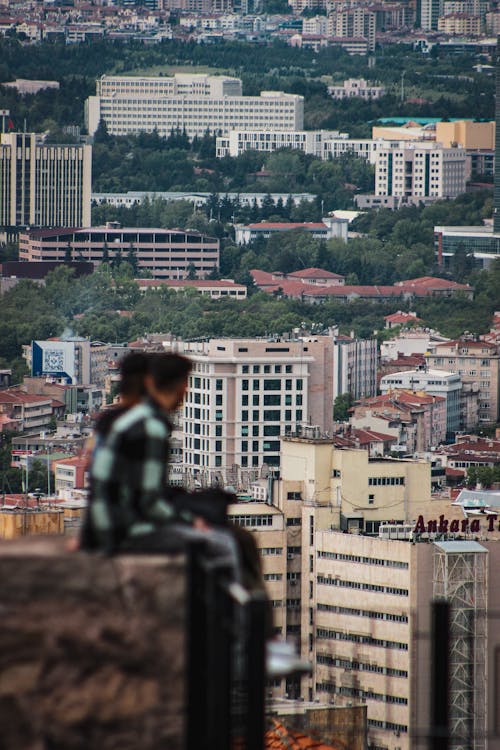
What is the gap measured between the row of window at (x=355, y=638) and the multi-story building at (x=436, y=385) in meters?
23.0

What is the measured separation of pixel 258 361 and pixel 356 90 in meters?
55.4

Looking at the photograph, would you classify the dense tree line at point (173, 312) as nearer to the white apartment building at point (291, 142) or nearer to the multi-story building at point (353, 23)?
the white apartment building at point (291, 142)

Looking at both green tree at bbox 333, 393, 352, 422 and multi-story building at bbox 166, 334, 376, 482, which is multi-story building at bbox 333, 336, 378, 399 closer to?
green tree at bbox 333, 393, 352, 422

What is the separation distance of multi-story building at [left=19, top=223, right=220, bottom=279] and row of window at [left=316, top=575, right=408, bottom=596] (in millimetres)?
44778

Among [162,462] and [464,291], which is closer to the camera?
[162,462]

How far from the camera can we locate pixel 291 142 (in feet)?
278

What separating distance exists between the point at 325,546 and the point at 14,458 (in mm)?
15822

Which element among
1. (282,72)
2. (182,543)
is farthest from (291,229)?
(182,543)

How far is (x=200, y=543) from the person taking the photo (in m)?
3.00

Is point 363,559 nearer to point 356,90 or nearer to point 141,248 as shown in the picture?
point 141,248

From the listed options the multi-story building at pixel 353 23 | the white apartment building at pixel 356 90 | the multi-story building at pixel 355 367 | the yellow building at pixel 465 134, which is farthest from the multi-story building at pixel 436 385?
the multi-story building at pixel 353 23

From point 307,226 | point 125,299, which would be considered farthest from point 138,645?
point 307,226

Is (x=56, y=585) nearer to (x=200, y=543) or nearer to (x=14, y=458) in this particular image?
(x=200, y=543)

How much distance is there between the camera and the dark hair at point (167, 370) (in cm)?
335
